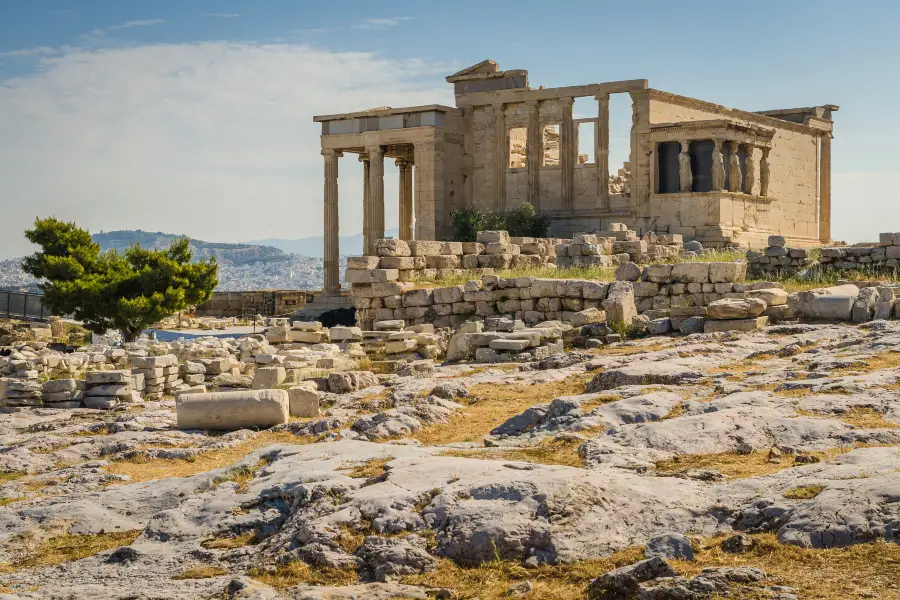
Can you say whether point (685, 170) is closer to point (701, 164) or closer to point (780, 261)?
point (701, 164)

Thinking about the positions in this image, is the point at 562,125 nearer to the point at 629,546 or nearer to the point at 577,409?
the point at 577,409

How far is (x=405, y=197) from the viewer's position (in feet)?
138

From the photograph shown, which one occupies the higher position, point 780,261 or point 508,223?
point 508,223

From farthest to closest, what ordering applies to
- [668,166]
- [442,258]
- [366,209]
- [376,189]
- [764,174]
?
[366,209], [376,189], [764,174], [668,166], [442,258]

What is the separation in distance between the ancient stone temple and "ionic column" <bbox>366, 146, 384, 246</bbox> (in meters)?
0.03

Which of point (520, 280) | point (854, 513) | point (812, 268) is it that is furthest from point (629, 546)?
point (812, 268)

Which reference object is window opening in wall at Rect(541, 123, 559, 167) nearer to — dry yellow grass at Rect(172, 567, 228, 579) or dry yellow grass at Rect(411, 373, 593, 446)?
dry yellow grass at Rect(411, 373, 593, 446)

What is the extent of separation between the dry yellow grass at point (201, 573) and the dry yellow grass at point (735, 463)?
3214mm

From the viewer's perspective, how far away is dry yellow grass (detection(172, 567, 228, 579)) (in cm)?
715

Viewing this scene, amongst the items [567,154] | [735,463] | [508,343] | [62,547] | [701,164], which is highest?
[567,154]

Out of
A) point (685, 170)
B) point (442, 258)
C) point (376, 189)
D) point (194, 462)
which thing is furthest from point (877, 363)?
point (376, 189)

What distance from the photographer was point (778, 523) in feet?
22.6

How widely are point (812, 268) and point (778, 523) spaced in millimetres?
15026

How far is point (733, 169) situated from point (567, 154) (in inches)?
211
